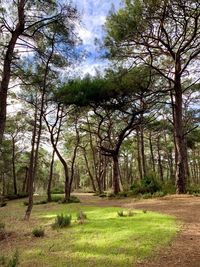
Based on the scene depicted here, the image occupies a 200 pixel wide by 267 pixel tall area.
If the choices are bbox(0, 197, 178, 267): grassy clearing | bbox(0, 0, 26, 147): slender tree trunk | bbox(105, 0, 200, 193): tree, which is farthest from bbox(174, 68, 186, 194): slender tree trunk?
bbox(0, 0, 26, 147): slender tree trunk

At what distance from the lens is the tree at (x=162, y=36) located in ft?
47.2

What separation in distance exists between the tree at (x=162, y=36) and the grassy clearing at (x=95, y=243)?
28.2 feet

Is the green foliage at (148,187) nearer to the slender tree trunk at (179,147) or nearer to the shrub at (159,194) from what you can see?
the shrub at (159,194)

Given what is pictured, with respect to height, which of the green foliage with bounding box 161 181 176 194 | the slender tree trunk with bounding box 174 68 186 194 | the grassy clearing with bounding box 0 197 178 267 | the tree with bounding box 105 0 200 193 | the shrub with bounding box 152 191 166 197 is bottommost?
the grassy clearing with bounding box 0 197 178 267

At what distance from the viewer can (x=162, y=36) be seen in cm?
1588

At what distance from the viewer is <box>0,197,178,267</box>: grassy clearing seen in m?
5.19

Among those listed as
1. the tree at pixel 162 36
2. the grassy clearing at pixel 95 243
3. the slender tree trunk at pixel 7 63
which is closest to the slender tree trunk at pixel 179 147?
the tree at pixel 162 36

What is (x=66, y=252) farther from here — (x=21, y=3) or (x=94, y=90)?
(x=94, y=90)

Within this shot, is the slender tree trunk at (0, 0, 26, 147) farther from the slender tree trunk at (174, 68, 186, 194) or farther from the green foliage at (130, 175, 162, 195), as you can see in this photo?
the green foliage at (130, 175, 162, 195)

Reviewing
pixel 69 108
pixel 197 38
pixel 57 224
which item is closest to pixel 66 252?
pixel 57 224

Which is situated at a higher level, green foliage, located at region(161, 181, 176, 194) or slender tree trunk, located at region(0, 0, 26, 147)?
slender tree trunk, located at region(0, 0, 26, 147)

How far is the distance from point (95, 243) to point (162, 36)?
40.6ft

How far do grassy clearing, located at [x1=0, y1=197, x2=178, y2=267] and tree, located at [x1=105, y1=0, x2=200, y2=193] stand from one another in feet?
28.2

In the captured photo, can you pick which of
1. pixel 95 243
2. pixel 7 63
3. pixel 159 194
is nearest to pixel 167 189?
pixel 159 194
